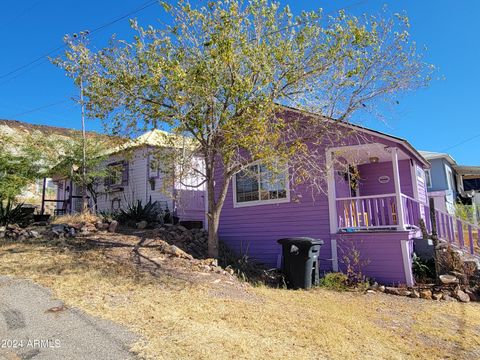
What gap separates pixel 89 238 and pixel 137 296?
440 centimetres

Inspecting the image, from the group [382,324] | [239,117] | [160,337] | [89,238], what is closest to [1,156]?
[89,238]

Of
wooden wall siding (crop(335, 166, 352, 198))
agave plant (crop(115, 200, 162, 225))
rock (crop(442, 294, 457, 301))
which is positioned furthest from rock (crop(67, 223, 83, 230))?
rock (crop(442, 294, 457, 301))

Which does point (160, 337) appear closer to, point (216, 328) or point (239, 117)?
point (216, 328)

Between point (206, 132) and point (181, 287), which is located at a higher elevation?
point (206, 132)

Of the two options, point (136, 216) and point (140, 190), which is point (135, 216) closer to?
point (136, 216)

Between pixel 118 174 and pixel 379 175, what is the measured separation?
36.4 ft

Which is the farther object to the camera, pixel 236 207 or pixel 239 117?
pixel 236 207

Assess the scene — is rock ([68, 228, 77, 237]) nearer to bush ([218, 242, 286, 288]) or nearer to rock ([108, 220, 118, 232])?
rock ([108, 220, 118, 232])

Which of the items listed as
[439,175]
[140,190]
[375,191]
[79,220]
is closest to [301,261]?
[375,191]

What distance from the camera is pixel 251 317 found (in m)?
5.05

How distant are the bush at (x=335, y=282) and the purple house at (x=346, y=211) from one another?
0.61 meters

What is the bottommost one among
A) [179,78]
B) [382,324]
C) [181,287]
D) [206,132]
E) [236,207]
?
[382,324]

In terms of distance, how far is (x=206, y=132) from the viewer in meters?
8.14

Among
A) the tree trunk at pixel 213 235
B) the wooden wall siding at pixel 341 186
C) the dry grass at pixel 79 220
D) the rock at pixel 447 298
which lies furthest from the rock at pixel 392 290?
the dry grass at pixel 79 220
